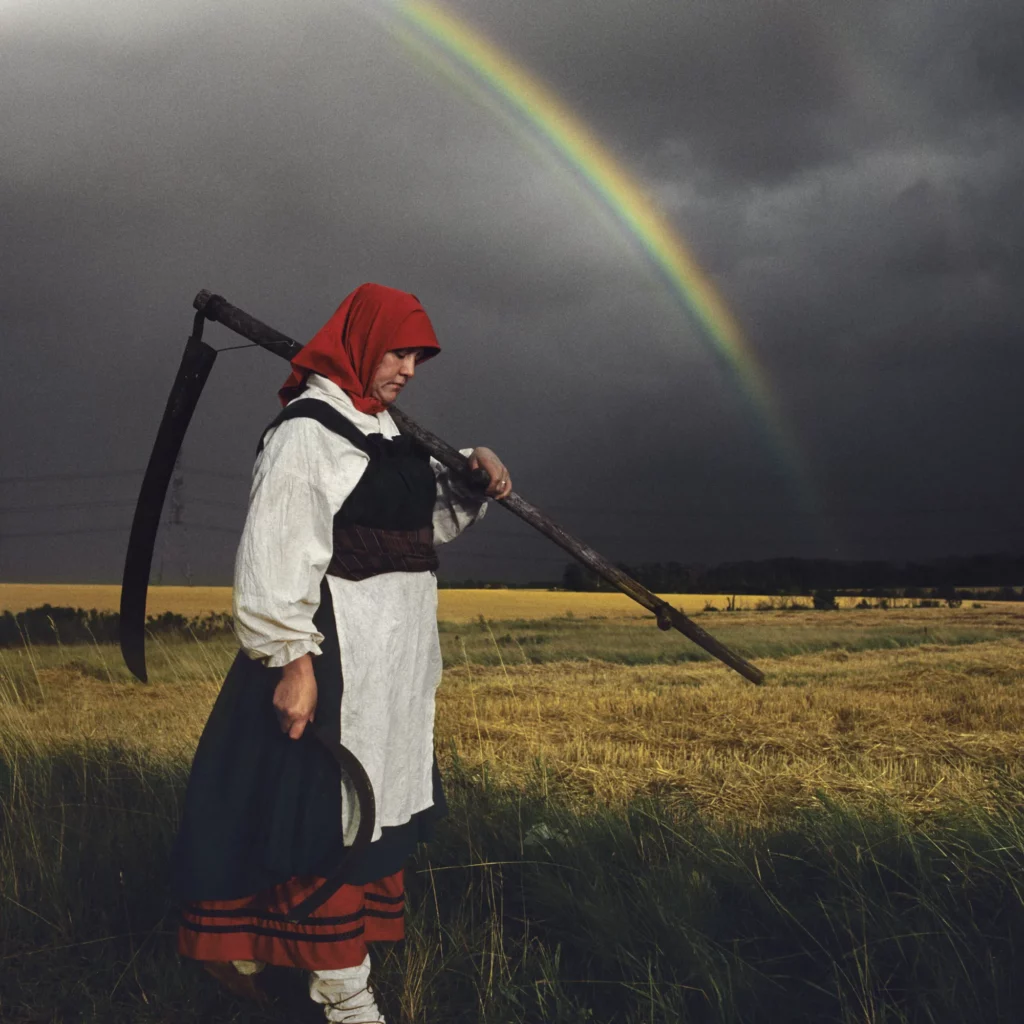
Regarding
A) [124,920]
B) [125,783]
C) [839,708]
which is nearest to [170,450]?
[124,920]

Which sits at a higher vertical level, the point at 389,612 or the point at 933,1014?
the point at 389,612

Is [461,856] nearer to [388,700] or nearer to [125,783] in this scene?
[388,700]

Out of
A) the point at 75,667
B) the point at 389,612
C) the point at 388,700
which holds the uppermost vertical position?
the point at 389,612

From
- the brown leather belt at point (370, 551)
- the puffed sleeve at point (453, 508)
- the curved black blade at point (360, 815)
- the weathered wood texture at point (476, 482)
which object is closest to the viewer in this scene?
the curved black blade at point (360, 815)

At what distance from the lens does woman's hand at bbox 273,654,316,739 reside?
2.62 metres

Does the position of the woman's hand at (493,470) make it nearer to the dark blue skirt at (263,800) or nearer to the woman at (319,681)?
the woman at (319,681)

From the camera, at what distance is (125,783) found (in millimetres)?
5059

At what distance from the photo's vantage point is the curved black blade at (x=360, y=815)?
268 centimetres

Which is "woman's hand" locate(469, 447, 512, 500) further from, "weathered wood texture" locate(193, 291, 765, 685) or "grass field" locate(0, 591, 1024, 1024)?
"grass field" locate(0, 591, 1024, 1024)

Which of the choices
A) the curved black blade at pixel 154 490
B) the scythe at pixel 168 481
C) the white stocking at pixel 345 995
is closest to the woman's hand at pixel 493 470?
the scythe at pixel 168 481

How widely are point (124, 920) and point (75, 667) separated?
337 inches

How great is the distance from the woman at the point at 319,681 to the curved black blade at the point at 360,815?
25mm

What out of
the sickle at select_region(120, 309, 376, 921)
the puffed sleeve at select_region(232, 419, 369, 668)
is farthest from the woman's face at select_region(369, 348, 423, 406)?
the sickle at select_region(120, 309, 376, 921)

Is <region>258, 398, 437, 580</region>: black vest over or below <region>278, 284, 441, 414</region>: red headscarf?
below
